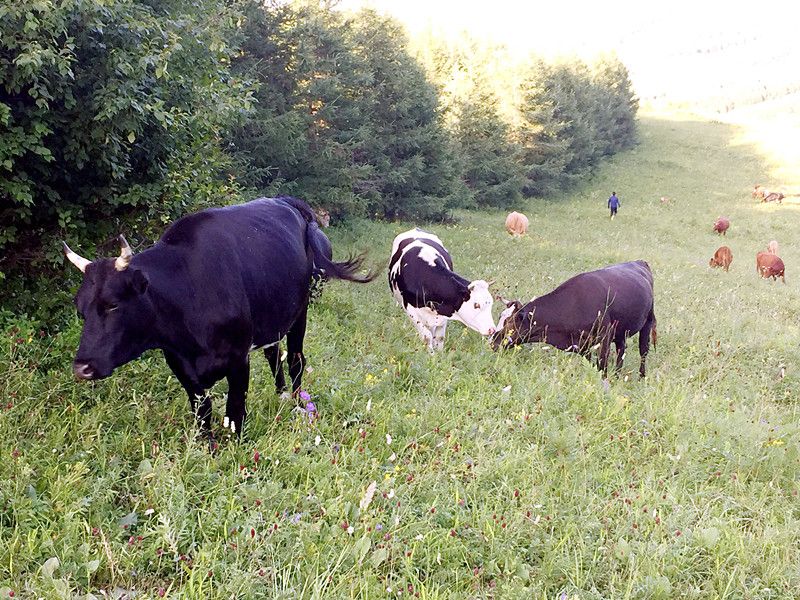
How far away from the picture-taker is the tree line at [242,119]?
14.6ft

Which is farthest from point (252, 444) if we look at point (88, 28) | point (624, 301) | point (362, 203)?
point (362, 203)

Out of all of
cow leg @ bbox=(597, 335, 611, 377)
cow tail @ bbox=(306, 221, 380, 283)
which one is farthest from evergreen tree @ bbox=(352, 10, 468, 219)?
cow tail @ bbox=(306, 221, 380, 283)

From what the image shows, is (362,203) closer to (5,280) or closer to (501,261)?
(501,261)

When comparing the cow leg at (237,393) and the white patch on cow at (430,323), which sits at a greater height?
the cow leg at (237,393)

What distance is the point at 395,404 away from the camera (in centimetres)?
478

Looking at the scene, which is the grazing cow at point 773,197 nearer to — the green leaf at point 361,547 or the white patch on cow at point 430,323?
the white patch on cow at point 430,323

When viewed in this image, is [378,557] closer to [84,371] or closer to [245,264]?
[84,371]

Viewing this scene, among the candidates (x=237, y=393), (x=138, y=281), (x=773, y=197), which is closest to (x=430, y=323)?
(x=237, y=393)

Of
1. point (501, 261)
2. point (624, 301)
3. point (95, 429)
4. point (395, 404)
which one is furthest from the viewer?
point (501, 261)

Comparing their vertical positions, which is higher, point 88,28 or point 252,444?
point 88,28

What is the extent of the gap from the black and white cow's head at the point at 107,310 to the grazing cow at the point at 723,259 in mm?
20316

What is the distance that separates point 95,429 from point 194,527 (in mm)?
1108

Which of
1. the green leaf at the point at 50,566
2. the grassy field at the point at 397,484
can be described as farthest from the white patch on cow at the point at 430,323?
the green leaf at the point at 50,566

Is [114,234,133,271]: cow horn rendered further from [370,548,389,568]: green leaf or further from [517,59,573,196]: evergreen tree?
[517,59,573,196]: evergreen tree
